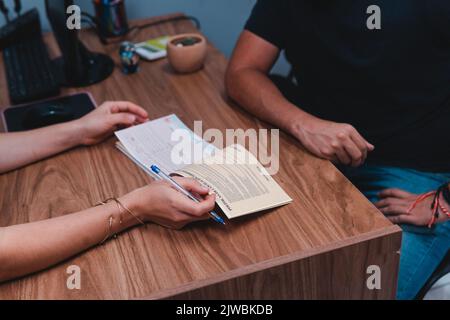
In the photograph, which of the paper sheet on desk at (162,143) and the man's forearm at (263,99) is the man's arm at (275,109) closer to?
the man's forearm at (263,99)

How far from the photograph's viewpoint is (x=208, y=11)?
6.62 ft

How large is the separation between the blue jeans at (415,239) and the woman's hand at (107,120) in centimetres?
62

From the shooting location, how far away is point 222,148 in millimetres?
1068

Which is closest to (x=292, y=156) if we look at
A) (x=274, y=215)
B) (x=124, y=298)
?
(x=274, y=215)

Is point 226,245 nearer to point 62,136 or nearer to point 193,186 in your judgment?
point 193,186

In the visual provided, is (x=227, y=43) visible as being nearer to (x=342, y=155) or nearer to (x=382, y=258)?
(x=342, y=155)

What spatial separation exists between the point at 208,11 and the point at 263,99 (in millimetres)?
971

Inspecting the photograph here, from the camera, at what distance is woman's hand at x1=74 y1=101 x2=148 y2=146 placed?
1.11 metres

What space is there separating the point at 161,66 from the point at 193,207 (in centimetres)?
80

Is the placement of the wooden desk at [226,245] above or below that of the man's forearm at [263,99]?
below

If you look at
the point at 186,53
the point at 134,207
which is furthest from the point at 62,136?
the point at 186,53

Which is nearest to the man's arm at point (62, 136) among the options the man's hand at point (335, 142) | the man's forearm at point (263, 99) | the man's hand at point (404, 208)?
the man's forearm at point (263, 99)

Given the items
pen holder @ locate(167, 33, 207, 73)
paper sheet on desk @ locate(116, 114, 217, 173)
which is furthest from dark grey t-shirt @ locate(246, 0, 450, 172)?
paper sheet on desk @ locate(116, 114, 217, 173)

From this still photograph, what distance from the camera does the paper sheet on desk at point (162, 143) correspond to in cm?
103
